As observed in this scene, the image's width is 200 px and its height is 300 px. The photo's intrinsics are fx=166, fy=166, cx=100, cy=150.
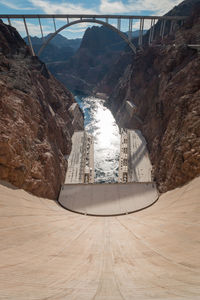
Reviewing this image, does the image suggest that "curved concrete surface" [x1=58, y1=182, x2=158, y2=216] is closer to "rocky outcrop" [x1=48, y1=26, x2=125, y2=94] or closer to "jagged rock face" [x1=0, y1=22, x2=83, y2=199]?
"jagged rock face" [x1=0, y1=22, x2=83, y2=199]

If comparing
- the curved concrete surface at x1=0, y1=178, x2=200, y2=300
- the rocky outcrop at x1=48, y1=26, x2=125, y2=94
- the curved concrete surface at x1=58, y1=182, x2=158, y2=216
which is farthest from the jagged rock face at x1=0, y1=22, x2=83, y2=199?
the rocky outcrop at x1=48, y1=26, x2=125, y2=94

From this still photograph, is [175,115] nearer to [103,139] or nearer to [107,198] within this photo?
[107,198]

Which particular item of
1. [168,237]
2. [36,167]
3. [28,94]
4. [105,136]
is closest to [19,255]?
[168,237]

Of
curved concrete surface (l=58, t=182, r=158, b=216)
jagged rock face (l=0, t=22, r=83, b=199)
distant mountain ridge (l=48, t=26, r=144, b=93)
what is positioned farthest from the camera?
distant mountain ridge (l=48, t=26, r=144, b=93)

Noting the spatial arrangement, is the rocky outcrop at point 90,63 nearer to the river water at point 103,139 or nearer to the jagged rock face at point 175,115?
the river water at point 103,139

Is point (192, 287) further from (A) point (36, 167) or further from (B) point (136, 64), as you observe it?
(B) point (136, 64)

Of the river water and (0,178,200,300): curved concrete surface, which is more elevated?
the river water

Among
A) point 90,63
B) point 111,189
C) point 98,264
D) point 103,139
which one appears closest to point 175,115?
point 111,189
